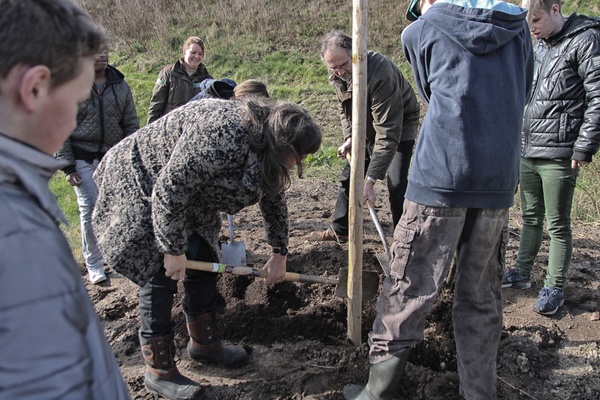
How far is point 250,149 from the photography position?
2203mm

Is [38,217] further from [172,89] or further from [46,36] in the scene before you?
[172,89]

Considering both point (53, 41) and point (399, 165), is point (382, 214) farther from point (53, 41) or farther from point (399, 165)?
point (53, 41)

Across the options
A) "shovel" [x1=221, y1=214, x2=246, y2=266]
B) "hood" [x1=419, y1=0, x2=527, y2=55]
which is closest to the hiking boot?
"shovel" [x1=221, y1=214, x2=246, y2=266]

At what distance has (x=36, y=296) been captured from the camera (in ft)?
2.72

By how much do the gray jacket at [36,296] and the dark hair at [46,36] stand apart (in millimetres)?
144

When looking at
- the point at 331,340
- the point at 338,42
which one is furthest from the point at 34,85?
the point at 338,42

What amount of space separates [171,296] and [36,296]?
1835mm

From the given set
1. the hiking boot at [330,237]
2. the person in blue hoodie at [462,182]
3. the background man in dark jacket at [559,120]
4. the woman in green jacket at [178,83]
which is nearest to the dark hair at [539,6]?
the background man in dark jacket at [559,120]

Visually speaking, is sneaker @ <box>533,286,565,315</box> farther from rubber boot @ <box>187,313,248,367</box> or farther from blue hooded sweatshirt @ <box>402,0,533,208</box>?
rubber boot @ <box>187,313,248,367</box>

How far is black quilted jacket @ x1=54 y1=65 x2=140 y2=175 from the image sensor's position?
4.00 metres

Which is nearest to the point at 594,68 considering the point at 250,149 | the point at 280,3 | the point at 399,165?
the point at 399,165

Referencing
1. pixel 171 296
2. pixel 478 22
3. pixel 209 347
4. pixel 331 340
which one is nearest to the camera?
pixel 478 22

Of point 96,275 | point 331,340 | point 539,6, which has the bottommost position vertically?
point 331,340

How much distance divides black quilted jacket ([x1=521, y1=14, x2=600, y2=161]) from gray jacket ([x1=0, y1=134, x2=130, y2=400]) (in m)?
3.12
